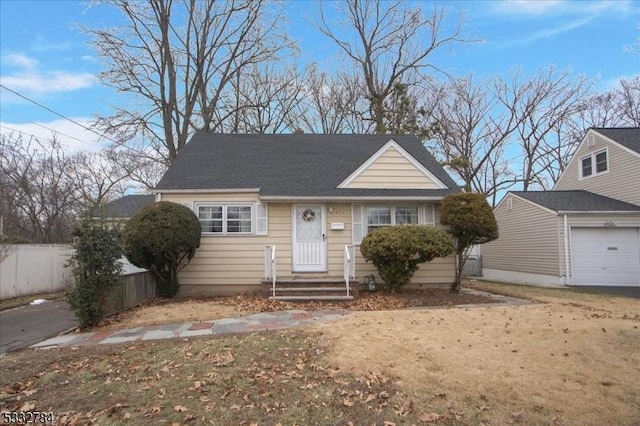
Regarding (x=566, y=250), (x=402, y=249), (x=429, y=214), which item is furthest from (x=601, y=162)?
(x=402, y=249)

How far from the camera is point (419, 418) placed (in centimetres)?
381

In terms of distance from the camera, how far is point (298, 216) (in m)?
12.4

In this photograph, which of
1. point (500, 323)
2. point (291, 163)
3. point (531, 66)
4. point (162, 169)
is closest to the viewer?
point (500, 323)

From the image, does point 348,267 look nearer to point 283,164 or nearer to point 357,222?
point 357,222

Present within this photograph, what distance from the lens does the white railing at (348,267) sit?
424 inches

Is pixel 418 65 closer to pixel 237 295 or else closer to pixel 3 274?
pixel 237 295

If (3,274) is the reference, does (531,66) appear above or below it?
above

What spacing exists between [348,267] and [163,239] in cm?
461

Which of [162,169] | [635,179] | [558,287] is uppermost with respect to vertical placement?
[162,169]

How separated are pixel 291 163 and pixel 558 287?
Result: 10494mm

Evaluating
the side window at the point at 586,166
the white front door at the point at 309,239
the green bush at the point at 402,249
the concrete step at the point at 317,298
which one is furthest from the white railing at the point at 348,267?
the side window at the point at 586,166

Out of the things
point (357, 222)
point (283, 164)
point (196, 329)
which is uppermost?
point (283, 164)

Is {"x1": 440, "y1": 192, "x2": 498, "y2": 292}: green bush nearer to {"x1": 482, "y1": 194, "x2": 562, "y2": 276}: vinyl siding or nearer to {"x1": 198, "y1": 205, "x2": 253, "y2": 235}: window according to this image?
{"x1": 198, "y1": 205, "x2": 253, "y2": 235}: window

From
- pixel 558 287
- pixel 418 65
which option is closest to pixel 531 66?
pixel 418 65
